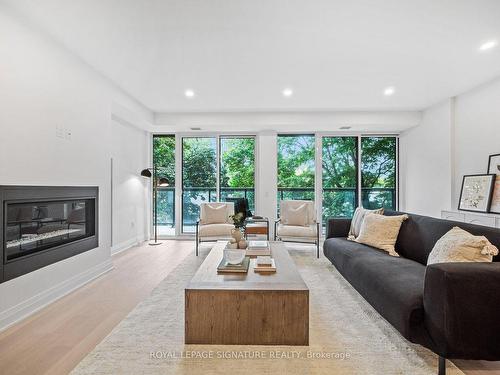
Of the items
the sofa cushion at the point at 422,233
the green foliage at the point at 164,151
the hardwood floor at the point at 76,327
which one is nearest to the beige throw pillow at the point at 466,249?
the sofa cushion at the point at 422,233

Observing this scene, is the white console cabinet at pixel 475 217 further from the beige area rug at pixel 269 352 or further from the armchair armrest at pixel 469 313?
the armchair armrest at pixel 469 313

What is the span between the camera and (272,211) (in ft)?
19.2

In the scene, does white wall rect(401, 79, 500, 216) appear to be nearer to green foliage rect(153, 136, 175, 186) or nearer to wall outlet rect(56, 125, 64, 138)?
green foliage rect(153, 136, 175, 186)

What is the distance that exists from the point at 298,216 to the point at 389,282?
9.55 feet

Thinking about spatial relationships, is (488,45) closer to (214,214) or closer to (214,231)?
(214,231)

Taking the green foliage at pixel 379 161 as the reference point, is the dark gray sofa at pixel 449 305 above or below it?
below

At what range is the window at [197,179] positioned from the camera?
6.25 metres

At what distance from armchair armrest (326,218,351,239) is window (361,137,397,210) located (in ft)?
8.08

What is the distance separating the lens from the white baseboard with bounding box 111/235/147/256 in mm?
4828

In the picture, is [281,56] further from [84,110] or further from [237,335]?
[237,335]

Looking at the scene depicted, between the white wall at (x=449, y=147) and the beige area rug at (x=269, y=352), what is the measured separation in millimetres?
3084

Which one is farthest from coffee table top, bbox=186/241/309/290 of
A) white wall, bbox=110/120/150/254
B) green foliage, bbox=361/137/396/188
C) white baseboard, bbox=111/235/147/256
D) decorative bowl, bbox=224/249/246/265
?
green foliage, bbox=361/137/396/188

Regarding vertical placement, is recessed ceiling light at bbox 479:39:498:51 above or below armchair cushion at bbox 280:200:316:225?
above

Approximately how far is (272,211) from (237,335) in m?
3.96
